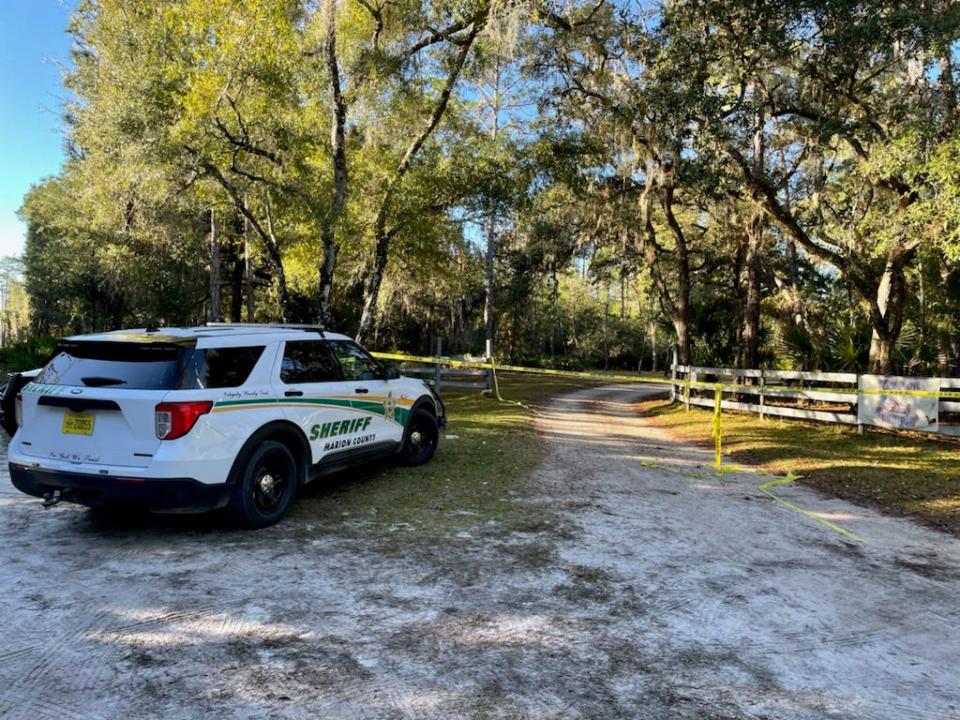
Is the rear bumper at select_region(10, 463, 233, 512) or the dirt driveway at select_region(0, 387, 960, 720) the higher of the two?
the rear bumper at select_region(10, 463, 233, 512)

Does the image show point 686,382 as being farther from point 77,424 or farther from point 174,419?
point 77,424

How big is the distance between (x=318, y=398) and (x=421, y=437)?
96.8 inches

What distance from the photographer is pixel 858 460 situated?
30.7 feet

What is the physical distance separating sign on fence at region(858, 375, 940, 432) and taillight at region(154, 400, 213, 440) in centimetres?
1021

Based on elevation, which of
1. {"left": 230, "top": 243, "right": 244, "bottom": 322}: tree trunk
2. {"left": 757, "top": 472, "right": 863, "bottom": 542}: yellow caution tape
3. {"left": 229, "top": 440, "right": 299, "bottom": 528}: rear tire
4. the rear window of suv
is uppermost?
{"left": 230, "top": 243, "right": 244, "bottom": 322}: tree trunk

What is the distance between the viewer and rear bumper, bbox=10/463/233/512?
4590mm

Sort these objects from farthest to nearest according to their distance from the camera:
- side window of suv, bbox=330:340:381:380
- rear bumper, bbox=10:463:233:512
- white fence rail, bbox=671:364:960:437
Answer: white fence rail, bbox=671:364:960:437 < side window of suv, bbox=330:340:381:380 < rear bumper, bbox=10:463:233:512

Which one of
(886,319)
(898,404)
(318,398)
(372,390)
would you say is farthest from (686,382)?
(318,398)

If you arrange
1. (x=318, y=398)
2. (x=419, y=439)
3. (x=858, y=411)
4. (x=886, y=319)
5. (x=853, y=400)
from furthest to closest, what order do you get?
(x=853, y=400) < (x=886, y=319) < (x=858, y=411) < (x=419, y=439) < (x=318, y=398)

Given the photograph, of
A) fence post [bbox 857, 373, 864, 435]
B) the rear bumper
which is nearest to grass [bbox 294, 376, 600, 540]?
the rear bumper

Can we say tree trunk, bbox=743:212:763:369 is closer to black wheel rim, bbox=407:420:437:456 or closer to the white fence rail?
the white fence rail

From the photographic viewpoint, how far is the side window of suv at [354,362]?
6.71 meters

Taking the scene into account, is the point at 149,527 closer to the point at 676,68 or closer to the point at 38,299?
the point at 676,68

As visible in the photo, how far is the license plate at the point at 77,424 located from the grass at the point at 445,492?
1908 mm
